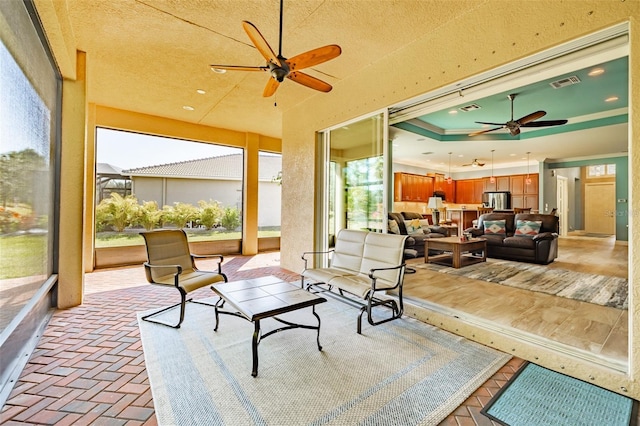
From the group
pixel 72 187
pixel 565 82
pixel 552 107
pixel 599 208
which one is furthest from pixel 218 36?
pixel 599 208

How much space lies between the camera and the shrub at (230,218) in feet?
23.2

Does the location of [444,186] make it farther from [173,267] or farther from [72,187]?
[72,187]

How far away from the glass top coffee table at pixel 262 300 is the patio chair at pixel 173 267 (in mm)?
396

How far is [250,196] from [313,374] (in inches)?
217

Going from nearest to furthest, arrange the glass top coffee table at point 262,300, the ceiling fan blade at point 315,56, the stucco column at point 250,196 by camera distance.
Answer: the glass top coffee table at point 262,300
the ceiling fan blade at point 315,56
the stucco column at point 250,196

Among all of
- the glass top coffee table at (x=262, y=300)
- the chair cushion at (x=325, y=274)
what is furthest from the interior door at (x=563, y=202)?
the glass top coffee table at (x=262, y=300)

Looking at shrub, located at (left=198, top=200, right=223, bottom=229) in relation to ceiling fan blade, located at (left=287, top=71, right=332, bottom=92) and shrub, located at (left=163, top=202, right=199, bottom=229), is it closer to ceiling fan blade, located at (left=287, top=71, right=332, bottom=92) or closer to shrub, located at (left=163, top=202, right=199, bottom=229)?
shrub, located at (left=163, top=202, right=199, bottom=229)

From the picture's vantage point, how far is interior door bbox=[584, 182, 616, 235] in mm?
11141

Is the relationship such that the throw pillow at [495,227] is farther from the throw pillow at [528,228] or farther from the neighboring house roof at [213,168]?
the neighboring house roof at [213,168]

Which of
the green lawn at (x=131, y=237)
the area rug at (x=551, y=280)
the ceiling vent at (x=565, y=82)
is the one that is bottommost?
the area rug at (x=551, y=280)

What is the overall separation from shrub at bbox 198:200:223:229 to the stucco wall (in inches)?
127

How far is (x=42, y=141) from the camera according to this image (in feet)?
8.98

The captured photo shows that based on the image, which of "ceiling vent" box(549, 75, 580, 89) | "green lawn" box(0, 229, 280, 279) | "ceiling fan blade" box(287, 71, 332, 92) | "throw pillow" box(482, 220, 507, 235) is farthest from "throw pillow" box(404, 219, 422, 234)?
"green lawn" box(0, 229, 280, 279)

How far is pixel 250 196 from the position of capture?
700 cm
